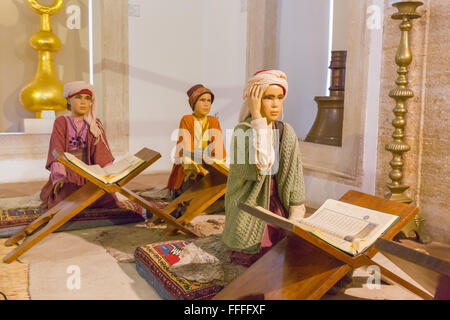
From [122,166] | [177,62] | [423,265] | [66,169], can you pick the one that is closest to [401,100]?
[122,166]

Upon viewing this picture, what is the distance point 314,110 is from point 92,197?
397 cm

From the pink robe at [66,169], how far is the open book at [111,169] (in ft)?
1.87

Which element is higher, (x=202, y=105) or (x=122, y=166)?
(x=202, y=105)

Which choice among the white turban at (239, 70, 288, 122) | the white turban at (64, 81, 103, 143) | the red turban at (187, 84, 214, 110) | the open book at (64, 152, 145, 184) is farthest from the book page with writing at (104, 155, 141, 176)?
the white turban at (239, 70, 288, 122)

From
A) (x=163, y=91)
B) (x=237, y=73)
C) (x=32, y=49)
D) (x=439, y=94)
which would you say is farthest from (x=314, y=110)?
(x=32, y=49)

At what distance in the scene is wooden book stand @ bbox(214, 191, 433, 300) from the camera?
234cm

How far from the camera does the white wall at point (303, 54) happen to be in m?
6.40

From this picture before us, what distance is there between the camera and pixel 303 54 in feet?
21.3

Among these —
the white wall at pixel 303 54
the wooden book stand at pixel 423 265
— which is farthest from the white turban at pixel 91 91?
the wooden book stand at pixel 423 265

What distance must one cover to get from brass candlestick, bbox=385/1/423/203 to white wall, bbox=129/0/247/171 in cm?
305

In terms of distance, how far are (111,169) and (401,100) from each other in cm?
240

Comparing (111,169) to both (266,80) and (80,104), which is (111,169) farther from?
(266,80)

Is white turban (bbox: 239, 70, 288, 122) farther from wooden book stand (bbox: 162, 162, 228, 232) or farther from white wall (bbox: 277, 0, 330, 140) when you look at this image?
white wall (bbox: 277, 0, 330, 140)

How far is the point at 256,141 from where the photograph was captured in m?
2.91
